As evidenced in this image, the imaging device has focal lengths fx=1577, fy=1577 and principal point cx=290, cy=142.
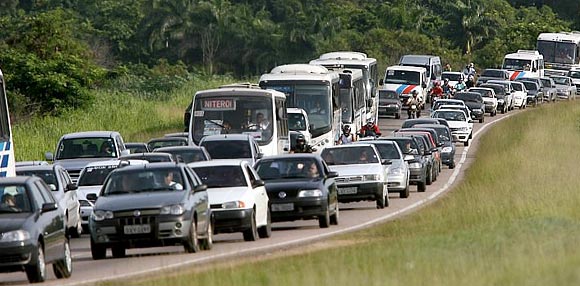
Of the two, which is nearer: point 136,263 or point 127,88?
point 136,263

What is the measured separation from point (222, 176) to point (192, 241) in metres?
3.48

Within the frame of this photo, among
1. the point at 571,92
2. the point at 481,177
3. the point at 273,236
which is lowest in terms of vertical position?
the point at 571,92

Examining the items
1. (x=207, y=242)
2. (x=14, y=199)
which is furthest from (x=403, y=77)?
(x=14, y=199)

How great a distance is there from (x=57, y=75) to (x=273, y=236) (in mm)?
33763

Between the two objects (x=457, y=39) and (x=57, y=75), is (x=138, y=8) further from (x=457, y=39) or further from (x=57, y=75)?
(x=57, y=75)

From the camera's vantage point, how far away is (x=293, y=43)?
102 metres

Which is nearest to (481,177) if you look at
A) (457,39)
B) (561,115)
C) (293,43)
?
(561,115)

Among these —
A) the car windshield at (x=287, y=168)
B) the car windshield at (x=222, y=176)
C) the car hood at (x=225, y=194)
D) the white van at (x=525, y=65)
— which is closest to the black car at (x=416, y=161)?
the car windshield at (x=287, y=168)

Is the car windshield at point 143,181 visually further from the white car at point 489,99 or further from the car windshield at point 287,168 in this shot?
the white car at point 489,99

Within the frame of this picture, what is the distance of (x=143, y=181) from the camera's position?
2473 centimetres

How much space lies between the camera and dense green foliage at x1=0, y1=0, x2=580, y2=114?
10069 cm

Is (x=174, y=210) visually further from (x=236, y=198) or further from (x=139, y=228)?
(x=236, y=198)

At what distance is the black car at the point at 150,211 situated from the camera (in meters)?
23.6

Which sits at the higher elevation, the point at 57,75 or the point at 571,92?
the point at 57,75
